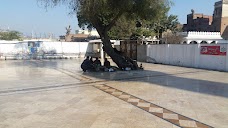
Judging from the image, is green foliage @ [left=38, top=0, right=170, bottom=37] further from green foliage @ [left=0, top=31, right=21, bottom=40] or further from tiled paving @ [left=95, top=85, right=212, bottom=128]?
green foliage @ [left=0, top=31, right=21, bottom=40]

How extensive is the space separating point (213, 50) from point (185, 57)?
237 cm

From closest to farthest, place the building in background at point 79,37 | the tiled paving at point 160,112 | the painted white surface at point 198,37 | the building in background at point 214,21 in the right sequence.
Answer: the tiled paving at point 160,112 < the painted white surface at point 198,37 < the building in background at point 79,37 < the building in background at point 214,21

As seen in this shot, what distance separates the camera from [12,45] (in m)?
24.3

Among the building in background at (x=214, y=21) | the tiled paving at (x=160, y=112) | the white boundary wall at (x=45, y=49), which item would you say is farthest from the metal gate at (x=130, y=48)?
the building in background at (x=214, y=21)

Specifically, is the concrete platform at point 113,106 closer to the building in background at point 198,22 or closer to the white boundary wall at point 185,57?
the white boundary wall at point 185,57

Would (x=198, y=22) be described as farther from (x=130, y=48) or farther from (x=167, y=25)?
(x=130, y=48)

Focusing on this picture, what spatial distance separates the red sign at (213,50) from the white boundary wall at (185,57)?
19cm

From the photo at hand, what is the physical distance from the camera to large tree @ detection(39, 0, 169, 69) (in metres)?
12.4

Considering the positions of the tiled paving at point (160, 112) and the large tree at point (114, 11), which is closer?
the tiled paving at point (160, 112)

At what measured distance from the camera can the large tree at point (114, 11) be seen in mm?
12438

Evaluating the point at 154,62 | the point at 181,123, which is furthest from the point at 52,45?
the point at 181,123

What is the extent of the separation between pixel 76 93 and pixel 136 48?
598 inches

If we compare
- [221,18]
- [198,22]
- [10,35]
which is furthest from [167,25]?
[10,35]

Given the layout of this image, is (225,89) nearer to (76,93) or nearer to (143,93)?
(143,93)
